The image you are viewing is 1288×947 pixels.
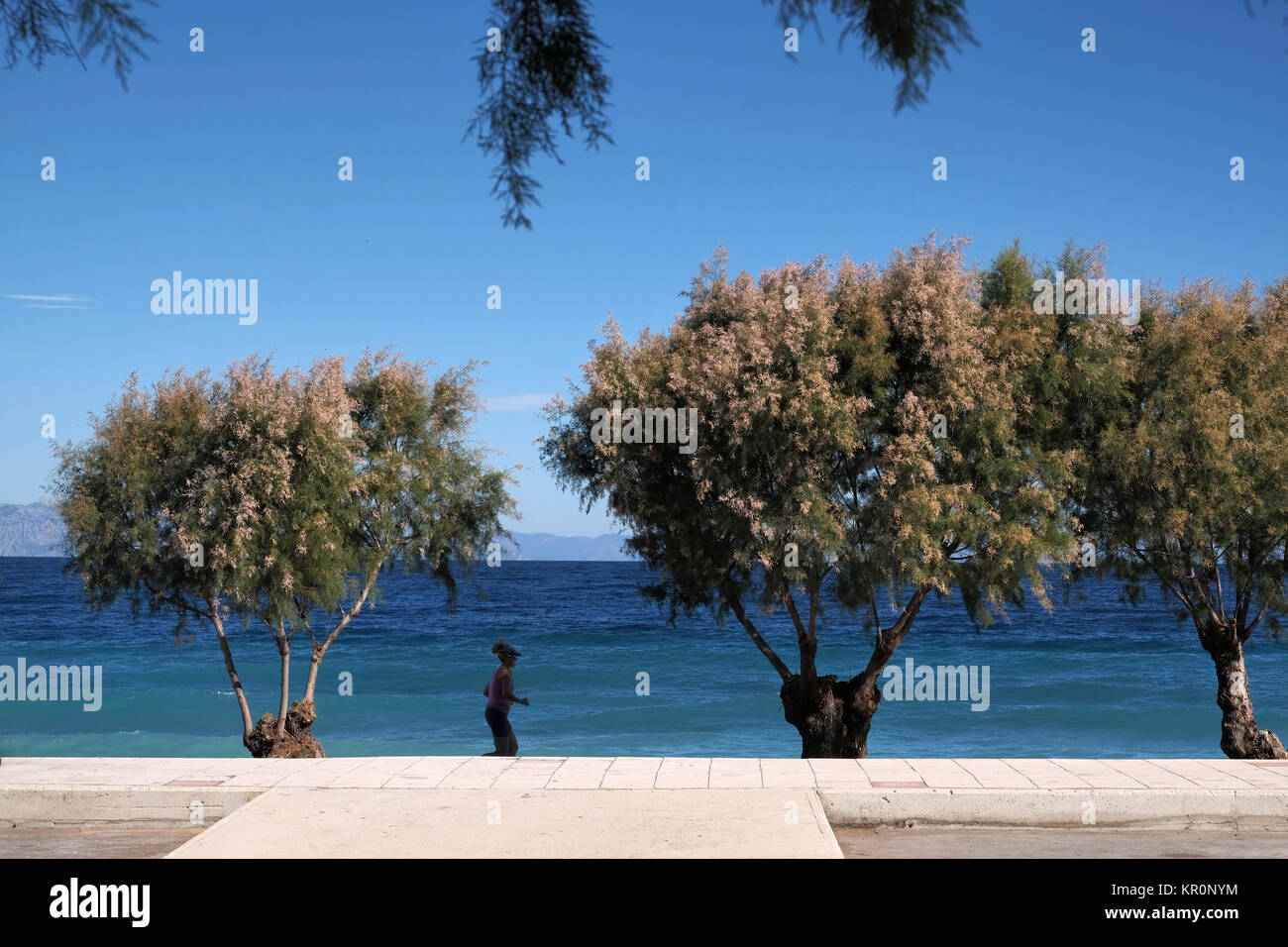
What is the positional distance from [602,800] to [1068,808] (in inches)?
177

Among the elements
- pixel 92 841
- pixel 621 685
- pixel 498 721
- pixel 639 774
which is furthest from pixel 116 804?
pixel 621 685

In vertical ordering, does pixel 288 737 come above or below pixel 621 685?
above

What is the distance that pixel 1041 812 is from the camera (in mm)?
11320

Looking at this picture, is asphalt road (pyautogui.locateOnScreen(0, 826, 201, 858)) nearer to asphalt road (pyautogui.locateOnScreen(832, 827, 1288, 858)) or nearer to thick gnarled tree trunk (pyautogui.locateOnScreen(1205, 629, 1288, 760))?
asphalt road (pyautogui.locateOnScreen(832, 827, 1288, 858))

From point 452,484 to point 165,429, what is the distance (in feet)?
15.7

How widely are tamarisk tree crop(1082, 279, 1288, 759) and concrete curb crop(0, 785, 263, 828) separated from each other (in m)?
13.4

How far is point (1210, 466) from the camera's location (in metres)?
17.6

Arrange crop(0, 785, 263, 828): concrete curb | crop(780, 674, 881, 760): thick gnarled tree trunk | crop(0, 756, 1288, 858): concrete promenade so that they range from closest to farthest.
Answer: crop(0, 756, 1288, 858): concrete promenade, crop(0, 785, 263, 828): concrete curb, crop(780, 674, 881, 760): thick gnarled tree trunk

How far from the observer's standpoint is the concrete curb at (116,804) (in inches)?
455

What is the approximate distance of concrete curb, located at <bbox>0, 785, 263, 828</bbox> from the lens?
37.9ft

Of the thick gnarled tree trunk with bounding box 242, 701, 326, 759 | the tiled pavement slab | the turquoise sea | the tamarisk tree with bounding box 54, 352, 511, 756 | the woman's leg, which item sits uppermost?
the tamarisk tree with bounding box 54, 352, 511, 756

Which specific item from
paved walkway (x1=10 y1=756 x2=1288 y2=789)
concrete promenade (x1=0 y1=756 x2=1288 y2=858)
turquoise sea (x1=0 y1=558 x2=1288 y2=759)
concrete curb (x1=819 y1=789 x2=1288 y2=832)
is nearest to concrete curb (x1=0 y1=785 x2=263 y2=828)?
concrete promenade (x1=0 y1=756 x2=1288 y2=858)

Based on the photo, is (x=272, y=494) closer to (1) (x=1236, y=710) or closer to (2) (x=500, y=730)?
(2) (x=500, y=730)

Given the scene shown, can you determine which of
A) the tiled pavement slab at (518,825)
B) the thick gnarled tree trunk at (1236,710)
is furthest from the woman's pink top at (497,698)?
the thick gnarled tree trunk at (1236,710)
